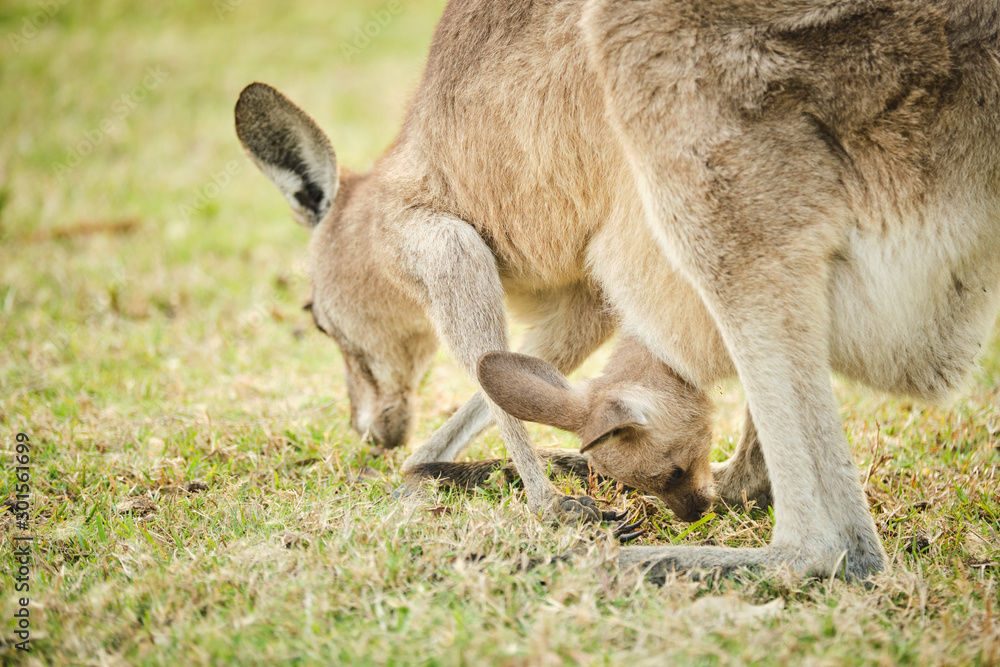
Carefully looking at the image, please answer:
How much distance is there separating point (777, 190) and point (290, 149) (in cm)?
188

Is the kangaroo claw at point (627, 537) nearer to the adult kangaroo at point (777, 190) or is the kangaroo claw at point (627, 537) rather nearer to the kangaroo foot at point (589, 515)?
the kangaroo foot at point (589, 515)

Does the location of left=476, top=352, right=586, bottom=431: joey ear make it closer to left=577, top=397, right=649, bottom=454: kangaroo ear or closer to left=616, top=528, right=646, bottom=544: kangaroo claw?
left=577, top=397, right=649, bottom=454: kangaroo ear

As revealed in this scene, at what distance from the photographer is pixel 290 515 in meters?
2.38

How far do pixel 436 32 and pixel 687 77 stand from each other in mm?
1147

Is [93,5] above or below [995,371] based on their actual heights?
above

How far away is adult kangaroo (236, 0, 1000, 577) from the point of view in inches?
78.3

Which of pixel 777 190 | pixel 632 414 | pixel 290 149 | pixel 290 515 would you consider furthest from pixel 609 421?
pixel 290 149

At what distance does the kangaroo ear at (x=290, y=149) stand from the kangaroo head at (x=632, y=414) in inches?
52.8

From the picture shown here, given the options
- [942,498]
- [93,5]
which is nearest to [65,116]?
[93,5]

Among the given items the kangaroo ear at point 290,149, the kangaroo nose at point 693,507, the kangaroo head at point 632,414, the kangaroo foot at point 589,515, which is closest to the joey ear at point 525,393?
the kangaroo head at point 632,414

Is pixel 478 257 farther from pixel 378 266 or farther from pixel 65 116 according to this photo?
pixel 65 116

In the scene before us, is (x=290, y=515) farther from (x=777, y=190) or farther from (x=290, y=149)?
(x=777, y=190)

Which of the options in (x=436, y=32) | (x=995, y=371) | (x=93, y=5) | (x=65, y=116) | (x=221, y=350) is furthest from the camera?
(x=93, y=5)

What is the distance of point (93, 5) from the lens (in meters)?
10.4
